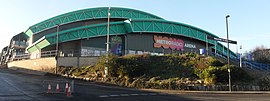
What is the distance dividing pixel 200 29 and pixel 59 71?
34593 millimetres

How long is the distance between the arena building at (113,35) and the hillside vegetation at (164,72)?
10712 mm

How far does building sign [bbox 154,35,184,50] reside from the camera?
187ft

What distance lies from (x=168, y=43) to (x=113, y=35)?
12.0 metres

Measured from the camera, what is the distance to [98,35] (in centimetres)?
5238

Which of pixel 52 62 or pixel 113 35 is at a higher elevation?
pixel 113 35

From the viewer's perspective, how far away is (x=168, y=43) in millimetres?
58844

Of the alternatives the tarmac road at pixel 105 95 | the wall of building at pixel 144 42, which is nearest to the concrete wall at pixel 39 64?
the wall of building at pixel 144 42

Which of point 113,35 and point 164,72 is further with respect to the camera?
point 113,35

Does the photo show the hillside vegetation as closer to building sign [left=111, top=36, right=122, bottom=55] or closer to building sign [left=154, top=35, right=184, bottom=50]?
building sign [left=111, top=36, right=122, bottom=55]

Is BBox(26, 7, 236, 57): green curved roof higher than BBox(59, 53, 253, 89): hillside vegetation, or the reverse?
BBox(26, 7, 236, 57): green curved roof

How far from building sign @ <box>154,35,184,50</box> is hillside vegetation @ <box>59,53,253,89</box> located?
18.2m

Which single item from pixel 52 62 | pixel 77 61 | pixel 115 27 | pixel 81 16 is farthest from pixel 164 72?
pixel 81 16

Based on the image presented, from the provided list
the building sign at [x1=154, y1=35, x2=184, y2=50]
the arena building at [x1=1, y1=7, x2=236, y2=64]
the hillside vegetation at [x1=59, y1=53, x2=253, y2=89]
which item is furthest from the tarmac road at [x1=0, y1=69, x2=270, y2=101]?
the building sign at [x1=154, y1=35, x2=184, y2=50]

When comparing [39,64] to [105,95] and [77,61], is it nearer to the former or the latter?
[77,61]
